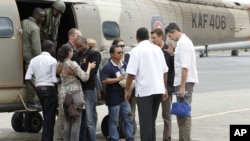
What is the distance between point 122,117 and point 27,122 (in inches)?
117

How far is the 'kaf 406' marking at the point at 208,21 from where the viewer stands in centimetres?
1456

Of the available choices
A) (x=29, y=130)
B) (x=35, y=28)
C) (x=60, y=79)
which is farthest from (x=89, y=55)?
(x=29, y=130)

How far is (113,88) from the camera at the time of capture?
31.9ft

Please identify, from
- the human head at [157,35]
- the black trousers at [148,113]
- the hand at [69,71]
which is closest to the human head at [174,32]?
the human head at [157,35]

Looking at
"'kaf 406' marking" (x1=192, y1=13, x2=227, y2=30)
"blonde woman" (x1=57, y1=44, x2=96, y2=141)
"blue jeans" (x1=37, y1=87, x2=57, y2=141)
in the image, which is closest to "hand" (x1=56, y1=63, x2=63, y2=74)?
"blonde woman" (x1=57, y1=44, x2=96, y2=141)

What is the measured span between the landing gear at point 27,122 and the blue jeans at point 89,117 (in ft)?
9.86

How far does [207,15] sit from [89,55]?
654cm

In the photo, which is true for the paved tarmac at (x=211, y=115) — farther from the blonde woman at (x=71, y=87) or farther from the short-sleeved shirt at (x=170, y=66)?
the blonde woman at (x=71, y=87)

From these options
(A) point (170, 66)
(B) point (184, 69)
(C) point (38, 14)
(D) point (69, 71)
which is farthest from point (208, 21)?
(D) point (69, 71)

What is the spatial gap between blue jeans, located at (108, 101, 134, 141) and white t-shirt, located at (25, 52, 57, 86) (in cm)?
116

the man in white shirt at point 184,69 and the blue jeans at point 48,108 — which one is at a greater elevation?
the man in white shirt at point 184,69

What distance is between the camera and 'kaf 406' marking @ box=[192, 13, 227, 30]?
14562mm

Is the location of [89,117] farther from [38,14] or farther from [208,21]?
[208,21]

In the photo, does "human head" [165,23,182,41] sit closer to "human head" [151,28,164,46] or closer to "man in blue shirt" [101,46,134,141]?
"human head" [151,28,164,46]
